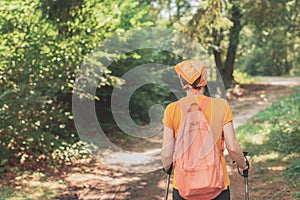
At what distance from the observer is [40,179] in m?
8.45

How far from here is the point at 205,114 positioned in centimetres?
320

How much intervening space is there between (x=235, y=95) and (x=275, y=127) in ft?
37.6

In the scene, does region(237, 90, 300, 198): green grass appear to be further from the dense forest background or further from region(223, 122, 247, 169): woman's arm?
region(223, 122, 247, 169): woman's arm

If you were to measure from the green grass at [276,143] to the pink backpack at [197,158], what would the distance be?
153 inches

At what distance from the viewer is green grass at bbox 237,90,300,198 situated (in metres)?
7.87

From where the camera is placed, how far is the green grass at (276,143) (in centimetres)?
787

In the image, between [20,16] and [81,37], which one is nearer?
[20,16]

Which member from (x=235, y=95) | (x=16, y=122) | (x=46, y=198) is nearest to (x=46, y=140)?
(x=16, y=122)

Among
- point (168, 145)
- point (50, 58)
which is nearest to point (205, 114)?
point (168, 145)

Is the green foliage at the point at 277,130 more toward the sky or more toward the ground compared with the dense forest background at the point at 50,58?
more toward the ground

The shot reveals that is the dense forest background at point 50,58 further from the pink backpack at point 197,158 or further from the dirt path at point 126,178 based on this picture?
the pink backpack at point 197,158

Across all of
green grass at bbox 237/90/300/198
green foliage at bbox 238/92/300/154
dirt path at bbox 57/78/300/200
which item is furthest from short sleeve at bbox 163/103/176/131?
green foliage at bbox 238/92/300/154

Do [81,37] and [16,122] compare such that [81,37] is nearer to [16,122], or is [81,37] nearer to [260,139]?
[16,122]

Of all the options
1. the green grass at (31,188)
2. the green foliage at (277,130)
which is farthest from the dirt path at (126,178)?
the green foliage at (277,130)
